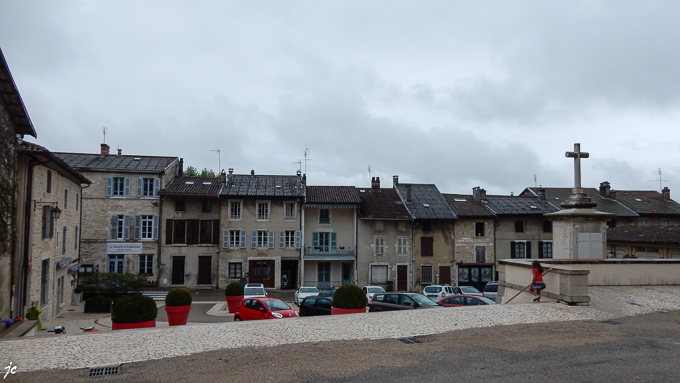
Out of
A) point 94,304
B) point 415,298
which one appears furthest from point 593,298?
point 94,304

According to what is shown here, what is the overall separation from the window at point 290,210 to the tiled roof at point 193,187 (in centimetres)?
519

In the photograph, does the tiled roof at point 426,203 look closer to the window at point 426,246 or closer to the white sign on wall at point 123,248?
the window at point 426,246

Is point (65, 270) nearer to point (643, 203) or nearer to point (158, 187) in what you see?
point (158, 187)

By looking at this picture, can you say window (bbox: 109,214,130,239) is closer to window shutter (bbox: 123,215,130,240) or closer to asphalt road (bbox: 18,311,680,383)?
window shutter (bbox: 123,215,130,240)

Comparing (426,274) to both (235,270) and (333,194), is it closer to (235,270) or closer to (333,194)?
(333,194)

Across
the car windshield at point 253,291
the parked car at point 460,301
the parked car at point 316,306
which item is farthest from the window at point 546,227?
the parked car at point 316,306

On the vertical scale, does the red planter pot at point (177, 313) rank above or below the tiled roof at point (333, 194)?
below

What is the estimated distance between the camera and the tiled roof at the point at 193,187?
36594mm

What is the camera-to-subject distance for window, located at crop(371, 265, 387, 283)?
38.7m

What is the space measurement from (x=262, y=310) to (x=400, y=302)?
4957 millimetres

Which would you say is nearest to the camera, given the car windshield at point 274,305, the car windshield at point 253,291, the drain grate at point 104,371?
the drain grate at point 104,371

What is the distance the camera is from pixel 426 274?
129ft

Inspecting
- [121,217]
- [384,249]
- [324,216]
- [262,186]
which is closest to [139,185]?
[121,217]

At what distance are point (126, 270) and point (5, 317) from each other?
73.2 ft
